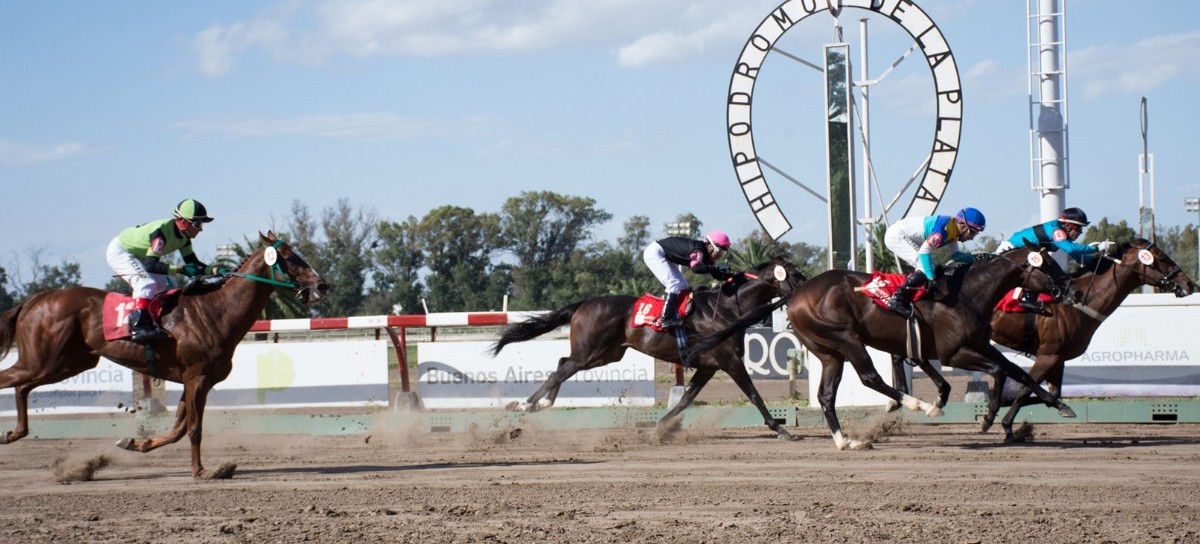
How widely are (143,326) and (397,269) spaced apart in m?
49.2

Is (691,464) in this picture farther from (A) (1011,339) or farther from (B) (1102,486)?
(A) (1011,339)

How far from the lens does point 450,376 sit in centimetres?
1499

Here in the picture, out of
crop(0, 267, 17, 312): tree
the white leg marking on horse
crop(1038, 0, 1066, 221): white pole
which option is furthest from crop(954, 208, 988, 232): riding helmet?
crop(0, 267, 17, 312): tree

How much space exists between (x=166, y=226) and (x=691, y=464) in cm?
447

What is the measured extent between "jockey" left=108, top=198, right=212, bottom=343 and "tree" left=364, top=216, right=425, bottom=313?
1715 inches

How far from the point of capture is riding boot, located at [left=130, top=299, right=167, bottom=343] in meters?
9.09

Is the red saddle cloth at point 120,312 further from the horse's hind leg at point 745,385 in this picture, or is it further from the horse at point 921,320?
the horse at point 921,320

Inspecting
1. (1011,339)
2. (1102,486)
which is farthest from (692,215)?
(1102,486)

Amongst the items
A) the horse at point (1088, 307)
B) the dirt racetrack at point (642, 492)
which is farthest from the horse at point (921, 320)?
the dirt racetrack at point (642, 492)

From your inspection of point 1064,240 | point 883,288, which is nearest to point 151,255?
point 883,288

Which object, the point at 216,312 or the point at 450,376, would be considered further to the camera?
the point at 450,376

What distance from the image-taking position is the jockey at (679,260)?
11523 mm

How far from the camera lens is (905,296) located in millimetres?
10141

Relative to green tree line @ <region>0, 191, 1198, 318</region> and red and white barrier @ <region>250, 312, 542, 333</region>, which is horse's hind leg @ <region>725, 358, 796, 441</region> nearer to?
red and white barrier @ <region>250, 312, 542, 333</region>
